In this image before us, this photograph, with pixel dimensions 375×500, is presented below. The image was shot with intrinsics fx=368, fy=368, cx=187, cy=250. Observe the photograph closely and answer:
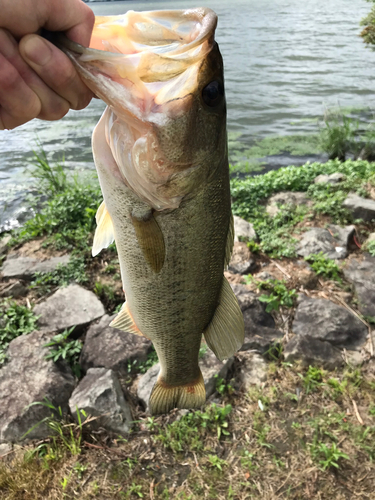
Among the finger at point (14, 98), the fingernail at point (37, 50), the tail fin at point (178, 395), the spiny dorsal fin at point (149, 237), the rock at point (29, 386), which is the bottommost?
the rock at point (29, 386)

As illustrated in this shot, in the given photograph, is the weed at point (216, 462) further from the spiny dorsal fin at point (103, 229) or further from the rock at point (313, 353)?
the spiny dorsal fin at point (103, 229)

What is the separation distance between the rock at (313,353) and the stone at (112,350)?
1343 mm

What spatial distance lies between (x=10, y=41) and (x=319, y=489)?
3204 mm

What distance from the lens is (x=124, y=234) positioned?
158 cm

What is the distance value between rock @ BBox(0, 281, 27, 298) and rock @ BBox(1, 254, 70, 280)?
197 millimetres

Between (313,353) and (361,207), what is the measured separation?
109 inches

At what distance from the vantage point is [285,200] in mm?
5859

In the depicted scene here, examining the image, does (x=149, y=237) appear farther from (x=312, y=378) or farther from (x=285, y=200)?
(x=285, y=200)

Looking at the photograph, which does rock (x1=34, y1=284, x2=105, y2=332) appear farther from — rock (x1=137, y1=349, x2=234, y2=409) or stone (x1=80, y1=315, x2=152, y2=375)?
rock (x1=137, y1=349, x2=234, y2=409)

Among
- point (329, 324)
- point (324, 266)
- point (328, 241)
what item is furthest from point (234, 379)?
point (328, 241)

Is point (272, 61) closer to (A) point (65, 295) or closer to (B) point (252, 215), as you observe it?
(B) point (252, 215)

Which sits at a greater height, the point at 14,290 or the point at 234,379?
the point at 14,290

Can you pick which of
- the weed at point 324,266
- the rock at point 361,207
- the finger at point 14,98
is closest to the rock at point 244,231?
the weed at point 324,266

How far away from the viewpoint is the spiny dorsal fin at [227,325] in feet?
6.12
